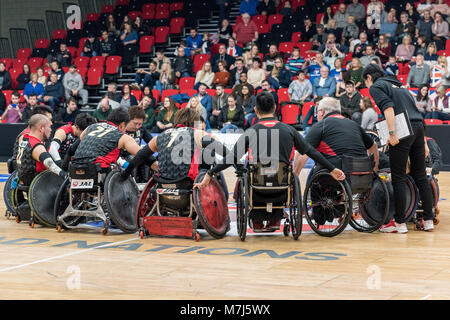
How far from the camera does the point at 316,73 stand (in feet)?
51.7

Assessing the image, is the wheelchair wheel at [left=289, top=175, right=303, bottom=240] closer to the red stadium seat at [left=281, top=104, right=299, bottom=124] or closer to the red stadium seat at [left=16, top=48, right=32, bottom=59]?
the red stadium seat at [left=281, top=104, right=299, bottom=124]

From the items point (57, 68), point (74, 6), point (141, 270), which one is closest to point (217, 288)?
point (141, 270)

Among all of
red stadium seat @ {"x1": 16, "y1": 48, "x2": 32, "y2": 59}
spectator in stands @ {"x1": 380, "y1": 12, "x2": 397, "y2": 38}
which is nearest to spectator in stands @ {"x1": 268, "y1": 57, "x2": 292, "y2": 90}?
spectator in stands @ {"x1": 380, "y1": 12, "x2": 397, "y2": 38}

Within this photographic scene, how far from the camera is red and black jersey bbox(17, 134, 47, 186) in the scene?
742 cm

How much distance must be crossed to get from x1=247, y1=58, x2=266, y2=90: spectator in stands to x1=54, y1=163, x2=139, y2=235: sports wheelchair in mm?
9441

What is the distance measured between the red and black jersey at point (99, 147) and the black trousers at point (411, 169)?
9.19ft

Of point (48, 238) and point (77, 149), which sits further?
point (77, 149)

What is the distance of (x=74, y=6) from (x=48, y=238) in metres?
17.8

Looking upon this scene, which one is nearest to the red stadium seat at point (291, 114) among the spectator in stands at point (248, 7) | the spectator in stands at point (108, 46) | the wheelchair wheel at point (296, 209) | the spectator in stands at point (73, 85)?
the spectator in stands at point (248, 7)

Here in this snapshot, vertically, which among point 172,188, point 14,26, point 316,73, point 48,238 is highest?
point 14,26

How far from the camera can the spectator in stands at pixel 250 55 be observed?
54.8 ft

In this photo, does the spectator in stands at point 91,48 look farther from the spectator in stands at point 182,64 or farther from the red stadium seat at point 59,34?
the spectator in stands at point 182,64

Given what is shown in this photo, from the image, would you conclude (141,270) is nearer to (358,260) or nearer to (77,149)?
(358,260)
